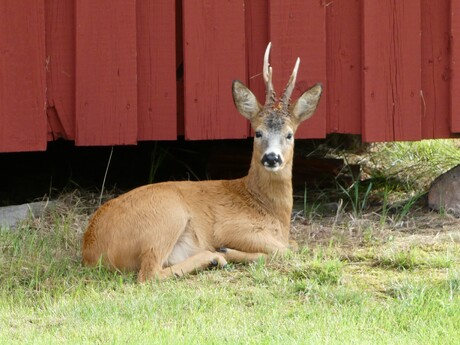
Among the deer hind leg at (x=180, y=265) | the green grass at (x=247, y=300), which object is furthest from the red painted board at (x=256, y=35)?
the deer hind leg at (x=180, y=265)

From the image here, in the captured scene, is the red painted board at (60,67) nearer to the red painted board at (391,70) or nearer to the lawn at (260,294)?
the lawn at (260,294)

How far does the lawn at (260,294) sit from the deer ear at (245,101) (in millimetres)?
962

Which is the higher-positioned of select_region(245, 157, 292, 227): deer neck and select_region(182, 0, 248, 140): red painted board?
select_region(182, 0, 248, 140): red painted board

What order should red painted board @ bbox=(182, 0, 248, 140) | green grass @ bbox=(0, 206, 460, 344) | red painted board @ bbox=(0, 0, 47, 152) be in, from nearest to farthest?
green grass @ bbox=(0, 206, 460, 344)
red painted board @ bbox=(0, 0, 47, 152)
red painted board @ bbox=(182, 0, 248, 140)

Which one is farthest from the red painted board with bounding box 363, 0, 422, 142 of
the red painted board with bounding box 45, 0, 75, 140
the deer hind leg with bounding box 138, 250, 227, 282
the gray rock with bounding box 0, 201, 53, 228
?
the gray rock with bounding box 0, 201, 53, 228

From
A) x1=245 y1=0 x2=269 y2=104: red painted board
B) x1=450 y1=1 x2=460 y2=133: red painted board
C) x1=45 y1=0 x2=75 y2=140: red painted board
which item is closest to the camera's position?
x1=45 y1=0 x2=75 y2=140: red painted board

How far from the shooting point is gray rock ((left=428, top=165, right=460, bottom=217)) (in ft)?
26.7

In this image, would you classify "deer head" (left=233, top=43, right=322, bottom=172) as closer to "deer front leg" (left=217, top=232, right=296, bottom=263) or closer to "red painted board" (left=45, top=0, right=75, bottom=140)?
Answer: "deer front leg" (left=217, top=232, right=296, bottom=263)

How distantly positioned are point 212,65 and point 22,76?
4.44 ft

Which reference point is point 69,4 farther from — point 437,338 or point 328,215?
point 437,338

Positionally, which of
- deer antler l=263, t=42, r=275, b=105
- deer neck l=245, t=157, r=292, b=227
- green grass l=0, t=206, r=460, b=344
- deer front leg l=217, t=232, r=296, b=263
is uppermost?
deer antler l=263, t=42, r=275, b=105

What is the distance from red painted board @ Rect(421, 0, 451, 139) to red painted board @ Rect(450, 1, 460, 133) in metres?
0.04

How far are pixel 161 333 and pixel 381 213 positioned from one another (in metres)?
3.47

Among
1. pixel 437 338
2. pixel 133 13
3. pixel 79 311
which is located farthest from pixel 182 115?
pixel 437 338
